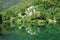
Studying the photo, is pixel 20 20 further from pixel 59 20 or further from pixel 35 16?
pixel 59 20

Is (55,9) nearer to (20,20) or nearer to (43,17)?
(43,17)

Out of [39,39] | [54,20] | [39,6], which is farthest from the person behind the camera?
[39,6]

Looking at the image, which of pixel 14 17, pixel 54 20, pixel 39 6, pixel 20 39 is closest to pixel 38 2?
pixel 39 6

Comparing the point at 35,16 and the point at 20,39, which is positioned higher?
the point at 20,39

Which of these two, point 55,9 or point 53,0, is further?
point 53,0

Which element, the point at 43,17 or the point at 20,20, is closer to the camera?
the point at 43,17

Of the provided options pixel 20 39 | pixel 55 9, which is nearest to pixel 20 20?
pixel 55 9

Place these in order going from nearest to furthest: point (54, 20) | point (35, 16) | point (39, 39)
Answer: point (39, 39)
point (54, 20)
point (35, 16)

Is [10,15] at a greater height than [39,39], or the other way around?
[39,39]

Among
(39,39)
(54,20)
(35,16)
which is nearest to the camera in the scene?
(39,39)
